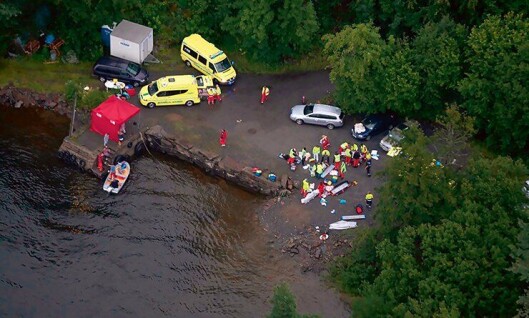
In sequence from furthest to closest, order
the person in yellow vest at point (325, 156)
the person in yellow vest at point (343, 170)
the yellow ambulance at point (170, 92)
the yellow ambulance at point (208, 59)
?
the yellow ambulance at point (208, 59)
the yellow ambulance at point (170, 92)
the person in yellow vest at point (325, 156)
the person in yellow vest at point (343, 170)

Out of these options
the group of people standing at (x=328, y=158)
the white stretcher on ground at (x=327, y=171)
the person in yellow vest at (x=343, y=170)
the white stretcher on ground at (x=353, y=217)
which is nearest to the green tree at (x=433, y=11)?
the group of people standing at (x=328, y=158)

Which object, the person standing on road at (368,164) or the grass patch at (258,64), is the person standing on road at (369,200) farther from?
the grass patch at (258,64)

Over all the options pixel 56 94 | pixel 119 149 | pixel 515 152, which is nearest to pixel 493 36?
pixel 515 152

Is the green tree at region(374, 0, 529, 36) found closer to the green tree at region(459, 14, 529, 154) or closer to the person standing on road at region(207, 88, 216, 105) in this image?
the green tree at region(459, 14, 529, 154)

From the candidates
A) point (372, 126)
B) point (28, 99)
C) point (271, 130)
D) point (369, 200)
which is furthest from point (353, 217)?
point (28, 99)

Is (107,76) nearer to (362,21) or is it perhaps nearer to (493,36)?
(362,21)
